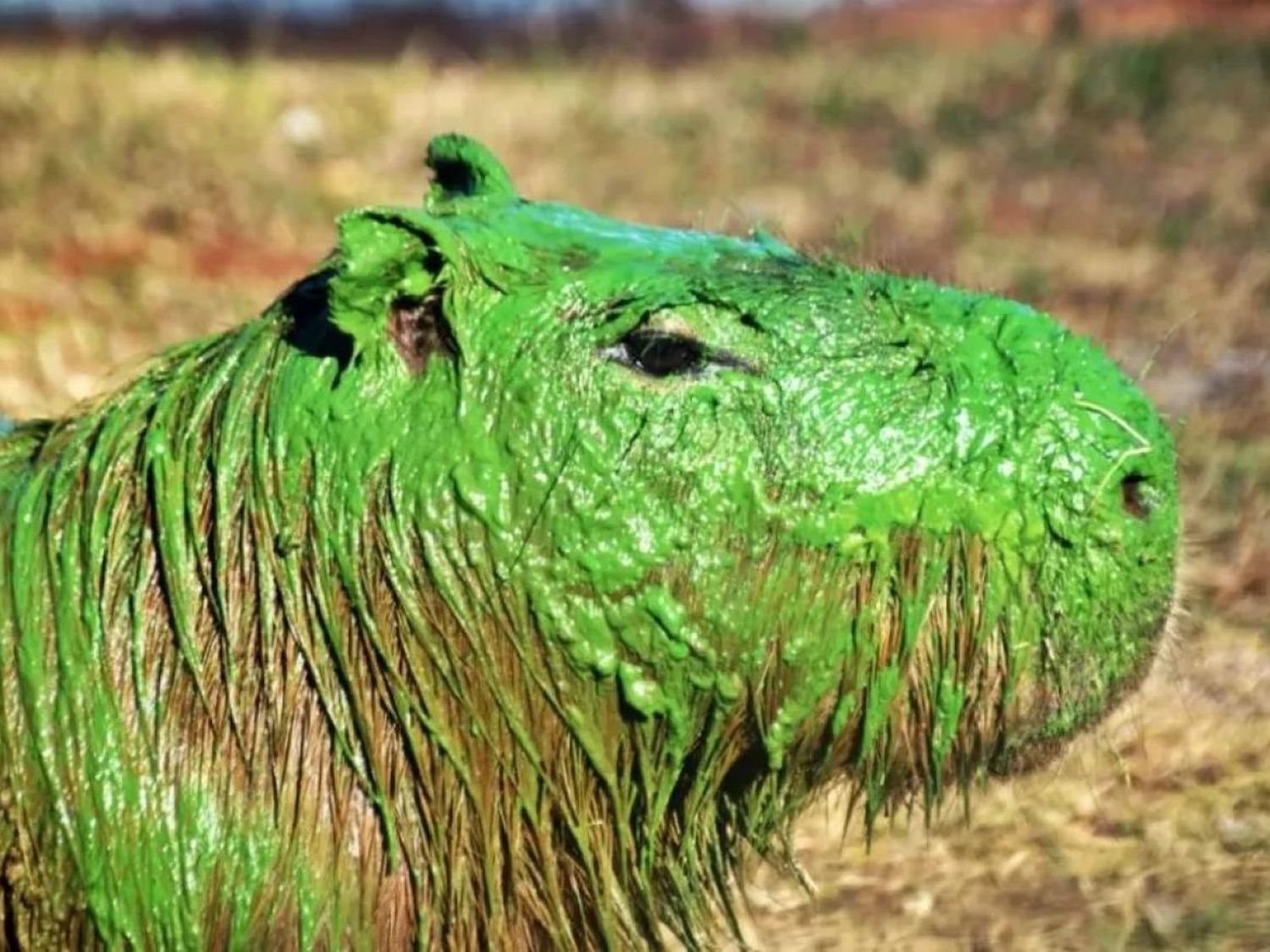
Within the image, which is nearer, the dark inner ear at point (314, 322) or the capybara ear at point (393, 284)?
the capybara ear at point (393, 284)

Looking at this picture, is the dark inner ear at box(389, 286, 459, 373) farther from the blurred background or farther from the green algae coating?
the blurred background

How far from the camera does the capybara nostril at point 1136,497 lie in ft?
10.1

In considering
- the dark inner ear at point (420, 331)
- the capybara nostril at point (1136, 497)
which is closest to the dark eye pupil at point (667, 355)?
the dark inner ear at point (420, 331)

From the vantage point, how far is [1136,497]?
10.1 ft

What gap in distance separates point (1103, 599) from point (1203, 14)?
50.6 ft

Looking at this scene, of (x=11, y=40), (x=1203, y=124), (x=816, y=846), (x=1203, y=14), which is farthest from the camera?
(x=1203, y=14)

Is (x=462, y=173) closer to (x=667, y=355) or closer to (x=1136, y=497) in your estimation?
(x=667, y=355)

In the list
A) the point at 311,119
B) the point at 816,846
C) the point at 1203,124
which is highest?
the point at 311,119

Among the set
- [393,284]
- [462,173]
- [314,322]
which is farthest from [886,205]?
[393,284]

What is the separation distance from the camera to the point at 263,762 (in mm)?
3062

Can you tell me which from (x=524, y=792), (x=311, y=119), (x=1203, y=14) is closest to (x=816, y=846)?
(x=524, y=792)

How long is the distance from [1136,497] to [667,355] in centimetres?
67

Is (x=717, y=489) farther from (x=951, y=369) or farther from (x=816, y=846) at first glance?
(x=816, y=846)

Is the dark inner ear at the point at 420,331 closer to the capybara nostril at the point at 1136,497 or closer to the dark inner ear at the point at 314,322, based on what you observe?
the dark inner ear at the point at 314,322
